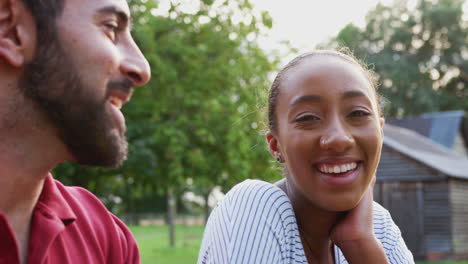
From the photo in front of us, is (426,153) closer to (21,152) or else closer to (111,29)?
(111,29)

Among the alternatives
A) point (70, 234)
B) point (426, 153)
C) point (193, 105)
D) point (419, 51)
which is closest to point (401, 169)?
point (426, 153)

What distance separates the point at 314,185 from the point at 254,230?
11.4 inches

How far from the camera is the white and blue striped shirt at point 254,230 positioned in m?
2.23

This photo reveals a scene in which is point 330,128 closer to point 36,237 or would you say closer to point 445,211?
point 36,237

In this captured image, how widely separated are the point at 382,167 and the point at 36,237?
24.8 m

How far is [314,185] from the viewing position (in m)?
2.30

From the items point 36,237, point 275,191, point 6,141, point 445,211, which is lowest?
point 445,211

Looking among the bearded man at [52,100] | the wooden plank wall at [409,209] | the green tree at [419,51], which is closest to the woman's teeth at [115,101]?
the bearded man at [52,100]

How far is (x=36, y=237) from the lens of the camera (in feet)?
5.78

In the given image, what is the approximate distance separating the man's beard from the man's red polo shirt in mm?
Answer: 221

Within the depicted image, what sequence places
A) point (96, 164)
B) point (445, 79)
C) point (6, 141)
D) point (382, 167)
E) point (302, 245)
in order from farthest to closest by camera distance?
point (445, 79) → point (382, 167) → point (302, 245) → point (96, 164) → point (6, 141)

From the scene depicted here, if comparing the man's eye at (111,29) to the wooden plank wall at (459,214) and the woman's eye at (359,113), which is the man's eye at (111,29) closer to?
the woman's eye at (359,113)

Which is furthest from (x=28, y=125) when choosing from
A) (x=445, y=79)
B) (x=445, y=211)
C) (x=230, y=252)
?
(x=445, y=79)

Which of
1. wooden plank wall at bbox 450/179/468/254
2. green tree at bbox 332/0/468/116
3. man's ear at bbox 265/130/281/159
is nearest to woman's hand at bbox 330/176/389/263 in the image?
man's ear at bbox 265/130/281/159
